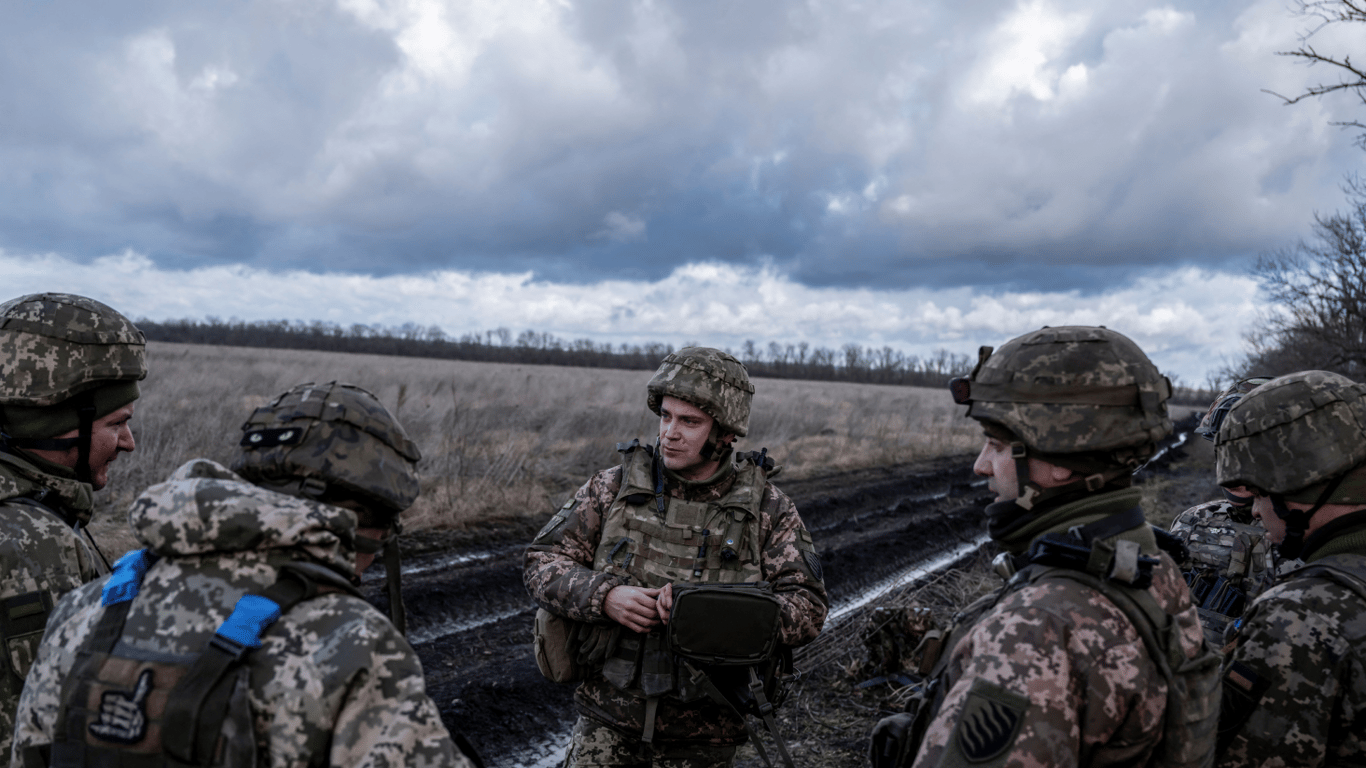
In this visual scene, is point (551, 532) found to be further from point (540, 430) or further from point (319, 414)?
point (540, 430)

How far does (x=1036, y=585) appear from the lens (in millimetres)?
1850

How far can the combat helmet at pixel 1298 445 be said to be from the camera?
2.66 meters

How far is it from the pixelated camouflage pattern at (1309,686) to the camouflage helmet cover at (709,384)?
6.50ft

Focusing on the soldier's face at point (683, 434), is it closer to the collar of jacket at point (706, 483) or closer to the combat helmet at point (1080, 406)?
the collar of jacket at point (706, 483)

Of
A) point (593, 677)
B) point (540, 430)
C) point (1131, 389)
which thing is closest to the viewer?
point (1131, 389)

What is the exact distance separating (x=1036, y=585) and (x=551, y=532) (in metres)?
2.16

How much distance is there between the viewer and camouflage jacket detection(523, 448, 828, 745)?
306 cm

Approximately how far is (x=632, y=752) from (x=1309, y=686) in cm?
235

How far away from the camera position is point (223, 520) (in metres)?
1.53

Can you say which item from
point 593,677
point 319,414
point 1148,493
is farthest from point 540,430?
point 319,414

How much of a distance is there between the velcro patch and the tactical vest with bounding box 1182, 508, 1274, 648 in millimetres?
3749

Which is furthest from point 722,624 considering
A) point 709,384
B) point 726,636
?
point 709,384

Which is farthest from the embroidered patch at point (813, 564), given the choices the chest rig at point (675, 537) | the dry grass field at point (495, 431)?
the dry grass field at point (495, 431)

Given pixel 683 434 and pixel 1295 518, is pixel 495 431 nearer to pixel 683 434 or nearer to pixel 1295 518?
pixel 683 434
